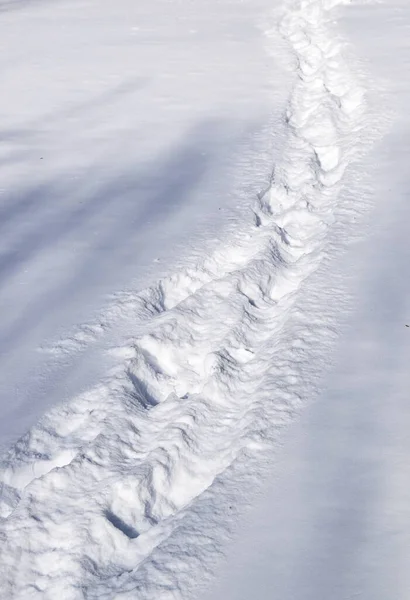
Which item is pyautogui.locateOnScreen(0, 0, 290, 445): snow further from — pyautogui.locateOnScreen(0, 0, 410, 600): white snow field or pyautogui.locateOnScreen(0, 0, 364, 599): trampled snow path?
pyautogui.locateOnScreen(0, 0, 364, 599): trampled snow path

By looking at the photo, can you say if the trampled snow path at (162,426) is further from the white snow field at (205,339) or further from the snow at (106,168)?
the snow at (106,168)

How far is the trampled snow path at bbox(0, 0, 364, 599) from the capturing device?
255 cm

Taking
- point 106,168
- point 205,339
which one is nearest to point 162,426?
point 205,339

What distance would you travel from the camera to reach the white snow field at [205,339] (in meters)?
2.50

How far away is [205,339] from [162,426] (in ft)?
2.05

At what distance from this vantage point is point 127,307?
13.0 feet

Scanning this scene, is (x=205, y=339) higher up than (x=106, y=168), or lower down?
lower down

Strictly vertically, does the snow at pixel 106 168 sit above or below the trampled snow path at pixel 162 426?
above

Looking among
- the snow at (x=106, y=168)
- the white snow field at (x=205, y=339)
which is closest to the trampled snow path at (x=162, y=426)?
the white snow field at (x=205, y=339)

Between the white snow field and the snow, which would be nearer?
the white snow field

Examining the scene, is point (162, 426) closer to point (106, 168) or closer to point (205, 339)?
point (205, 339)

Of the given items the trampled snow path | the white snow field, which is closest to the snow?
the white snow field

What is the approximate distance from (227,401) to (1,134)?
3746mm

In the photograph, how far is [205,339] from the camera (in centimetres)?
371
